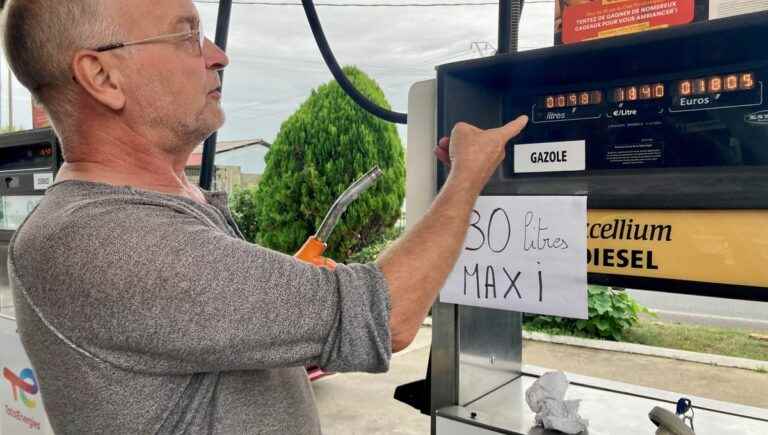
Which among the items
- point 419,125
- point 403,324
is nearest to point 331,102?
point 419,125

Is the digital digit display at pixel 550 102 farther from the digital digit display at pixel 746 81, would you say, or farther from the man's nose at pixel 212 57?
the man's nose at pixel 212 57

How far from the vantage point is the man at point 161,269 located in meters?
0.76

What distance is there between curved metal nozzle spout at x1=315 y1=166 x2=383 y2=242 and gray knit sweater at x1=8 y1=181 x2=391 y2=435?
0.40 meters

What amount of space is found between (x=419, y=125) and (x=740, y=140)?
55 centimetres

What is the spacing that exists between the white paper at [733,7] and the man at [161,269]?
318 millimetres

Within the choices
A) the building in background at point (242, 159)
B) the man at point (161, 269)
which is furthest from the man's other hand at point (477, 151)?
the building in background at point (242, 159)

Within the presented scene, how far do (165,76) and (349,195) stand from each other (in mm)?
423

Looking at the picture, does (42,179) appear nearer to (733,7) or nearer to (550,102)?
(550,102)

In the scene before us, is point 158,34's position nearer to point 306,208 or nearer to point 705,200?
point 705,200

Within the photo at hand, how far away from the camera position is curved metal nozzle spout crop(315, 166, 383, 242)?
119 cm

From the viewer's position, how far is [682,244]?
1.01 meters

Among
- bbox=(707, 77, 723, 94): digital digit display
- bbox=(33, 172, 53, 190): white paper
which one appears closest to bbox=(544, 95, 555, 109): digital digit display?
bbox=(707, 77, 723, 94): digital digit display

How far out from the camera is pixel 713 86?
3.33 feet

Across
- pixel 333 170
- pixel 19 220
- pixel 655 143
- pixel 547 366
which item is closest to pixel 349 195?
pixel 655 143
